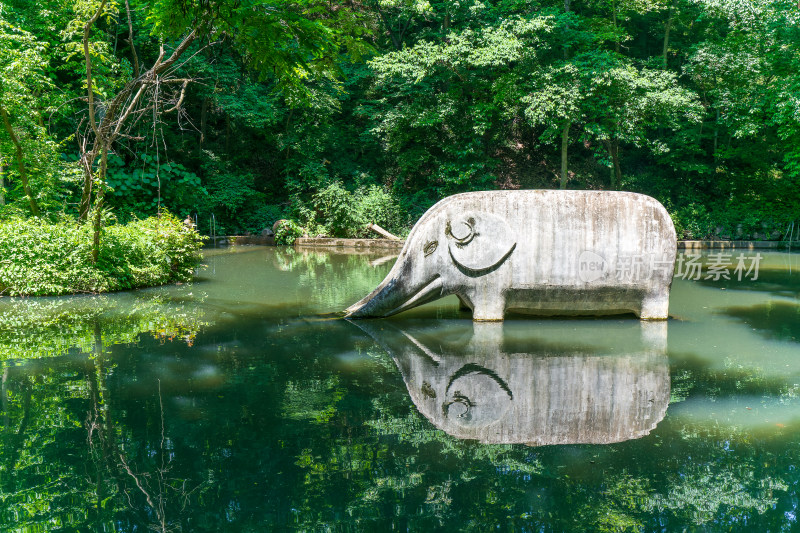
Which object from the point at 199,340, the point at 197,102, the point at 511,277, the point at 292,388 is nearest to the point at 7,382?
the point at 199,340

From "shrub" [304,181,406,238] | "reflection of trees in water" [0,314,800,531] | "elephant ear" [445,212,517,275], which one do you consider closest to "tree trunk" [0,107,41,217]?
"reflection of trees in water" [0,314,800,531]

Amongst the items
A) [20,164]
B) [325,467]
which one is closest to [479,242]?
[325,467]

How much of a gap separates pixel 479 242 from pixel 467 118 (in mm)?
14300

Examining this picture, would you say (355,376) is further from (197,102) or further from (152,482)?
(197,102)

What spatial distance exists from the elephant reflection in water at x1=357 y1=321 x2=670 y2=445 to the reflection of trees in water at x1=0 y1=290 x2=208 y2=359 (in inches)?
109

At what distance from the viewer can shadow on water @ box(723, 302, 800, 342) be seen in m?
8.26

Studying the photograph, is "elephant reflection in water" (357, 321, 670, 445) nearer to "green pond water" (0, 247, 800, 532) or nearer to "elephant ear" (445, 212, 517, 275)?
"green pond water" (0, 247, 800, 532)

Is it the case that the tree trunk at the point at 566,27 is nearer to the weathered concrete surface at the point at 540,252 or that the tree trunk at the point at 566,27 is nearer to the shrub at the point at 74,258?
the weathered concrete surface at the point at 540,252

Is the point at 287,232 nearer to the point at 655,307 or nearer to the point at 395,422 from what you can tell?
the point at 655,307

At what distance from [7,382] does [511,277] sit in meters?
6.03

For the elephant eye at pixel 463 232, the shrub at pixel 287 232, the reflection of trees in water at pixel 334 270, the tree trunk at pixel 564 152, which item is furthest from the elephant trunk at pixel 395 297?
the tree trunk at pixel 564 152

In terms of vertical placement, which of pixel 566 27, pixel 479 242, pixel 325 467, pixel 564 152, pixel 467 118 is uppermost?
pixel 566 27

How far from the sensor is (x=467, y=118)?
72.1ft

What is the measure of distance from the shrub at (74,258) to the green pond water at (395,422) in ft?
4.15
